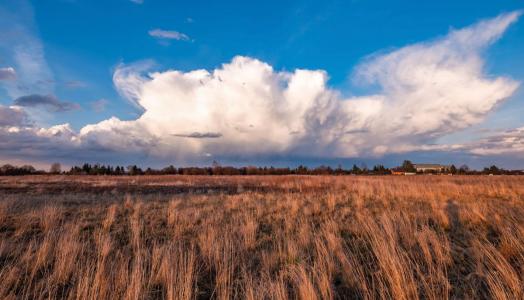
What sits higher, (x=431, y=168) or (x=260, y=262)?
(x=431, y=168)

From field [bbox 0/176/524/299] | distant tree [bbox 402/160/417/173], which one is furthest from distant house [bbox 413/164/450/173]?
field [bbox 0/176/524/299]

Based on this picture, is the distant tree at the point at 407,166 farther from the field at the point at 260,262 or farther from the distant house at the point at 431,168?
the field at the point at 260,262

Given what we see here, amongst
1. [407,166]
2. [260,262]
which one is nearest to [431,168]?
[407,166]

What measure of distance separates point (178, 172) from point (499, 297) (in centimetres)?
11412

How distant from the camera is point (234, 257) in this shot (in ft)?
21.1

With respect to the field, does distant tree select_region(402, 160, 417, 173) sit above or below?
above

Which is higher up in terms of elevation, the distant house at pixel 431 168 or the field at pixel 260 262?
the distant house at pixel 431 168

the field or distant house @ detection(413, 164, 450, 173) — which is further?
distant house @ detection(413, 164, 450, 173)

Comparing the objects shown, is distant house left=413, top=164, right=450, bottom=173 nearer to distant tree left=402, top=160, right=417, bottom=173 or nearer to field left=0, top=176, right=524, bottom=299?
distant tree left=402, top=160, right=417, bottom=173

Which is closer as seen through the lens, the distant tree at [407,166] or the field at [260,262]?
the field at [260,262]

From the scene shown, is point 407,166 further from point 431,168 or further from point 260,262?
point 260,262

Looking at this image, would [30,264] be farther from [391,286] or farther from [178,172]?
[178,172]

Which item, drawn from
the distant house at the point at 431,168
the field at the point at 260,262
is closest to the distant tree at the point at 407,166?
the distant house at the point at 431,168

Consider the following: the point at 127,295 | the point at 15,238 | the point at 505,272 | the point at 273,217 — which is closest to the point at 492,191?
the point at 273,217
